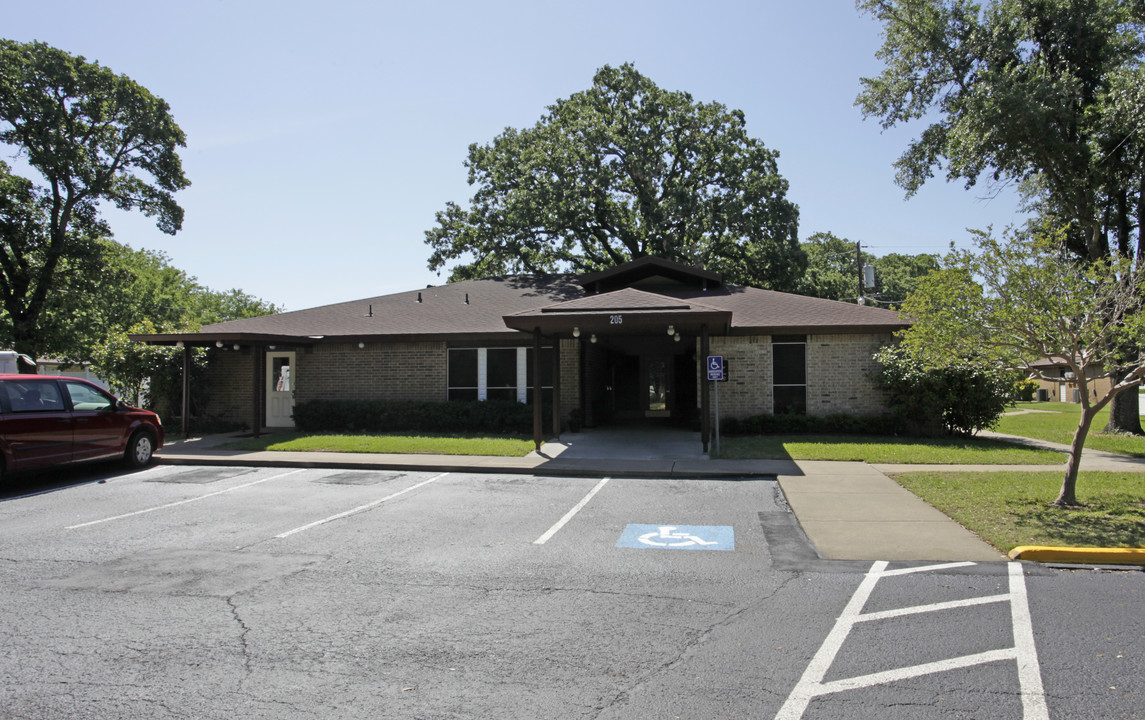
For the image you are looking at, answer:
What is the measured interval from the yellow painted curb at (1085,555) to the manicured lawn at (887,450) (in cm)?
591

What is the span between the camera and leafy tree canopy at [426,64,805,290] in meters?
28.3

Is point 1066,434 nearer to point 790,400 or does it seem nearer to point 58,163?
point 790,400

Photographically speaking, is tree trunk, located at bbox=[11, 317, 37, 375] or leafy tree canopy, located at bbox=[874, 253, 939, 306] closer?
tree trunk, located at bbox=[11, 317, 37, 375]

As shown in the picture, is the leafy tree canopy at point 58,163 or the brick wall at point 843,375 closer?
the brick wall at point 843,375

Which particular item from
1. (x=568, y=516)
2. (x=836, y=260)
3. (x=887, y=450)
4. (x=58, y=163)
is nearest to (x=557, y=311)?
(x=568, y=516)

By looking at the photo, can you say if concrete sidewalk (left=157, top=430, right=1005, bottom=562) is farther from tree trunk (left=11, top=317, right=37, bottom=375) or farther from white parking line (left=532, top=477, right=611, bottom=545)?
tree trunk (left=11, top=317, right=37, bottom=375)

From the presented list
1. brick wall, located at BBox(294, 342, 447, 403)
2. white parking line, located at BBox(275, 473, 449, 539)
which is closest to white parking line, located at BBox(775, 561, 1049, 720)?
white parking line, located at BBox(275, 473, 449, 539)

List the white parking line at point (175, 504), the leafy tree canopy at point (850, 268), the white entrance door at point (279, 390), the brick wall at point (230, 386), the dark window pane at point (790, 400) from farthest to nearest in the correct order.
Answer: the leafy tree canopy at point (850, 268)
the white entrance door at point (279, 390)
the brick wall at point (230, 386)
the dark window pane at point (790, 400)
the white parking line at point (175, 504)

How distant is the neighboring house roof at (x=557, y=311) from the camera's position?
13.1 meters

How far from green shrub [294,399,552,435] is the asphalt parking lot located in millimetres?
8467

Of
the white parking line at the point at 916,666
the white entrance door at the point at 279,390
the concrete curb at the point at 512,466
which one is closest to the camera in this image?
the white parking line at the point at 916,666

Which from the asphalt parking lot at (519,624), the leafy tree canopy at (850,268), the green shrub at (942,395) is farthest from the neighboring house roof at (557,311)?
the leafy tree canopy at (850,268)

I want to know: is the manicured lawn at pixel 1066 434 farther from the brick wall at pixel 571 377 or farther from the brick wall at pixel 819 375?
the brick wall at pixel 571 377

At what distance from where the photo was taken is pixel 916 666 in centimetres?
401
